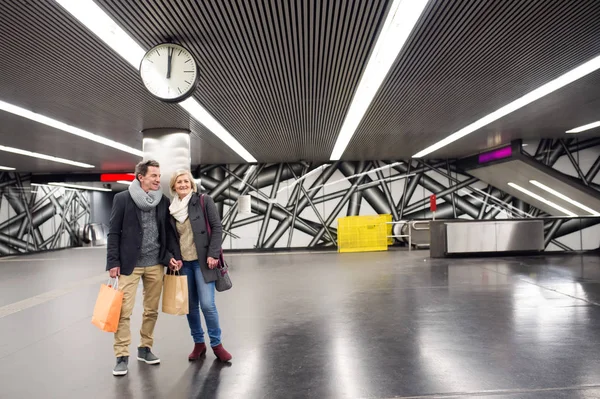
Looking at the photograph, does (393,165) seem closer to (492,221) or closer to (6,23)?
(492,221)

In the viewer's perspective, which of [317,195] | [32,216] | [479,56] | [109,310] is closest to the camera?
[109,310]

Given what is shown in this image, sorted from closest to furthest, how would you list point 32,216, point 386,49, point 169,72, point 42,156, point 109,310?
1. point 109,310
2. point 169,72
3. point 386,49
4. point 42,156
5. point 32,216

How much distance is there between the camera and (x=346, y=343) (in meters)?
4.49

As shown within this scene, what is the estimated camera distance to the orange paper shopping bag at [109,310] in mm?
3676

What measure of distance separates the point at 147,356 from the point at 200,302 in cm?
72

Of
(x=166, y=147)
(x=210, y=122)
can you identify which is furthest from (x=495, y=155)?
(x=166, y=147)

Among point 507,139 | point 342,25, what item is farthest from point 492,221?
point 342,25

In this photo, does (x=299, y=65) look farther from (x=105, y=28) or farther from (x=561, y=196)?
(x=561, y=196)

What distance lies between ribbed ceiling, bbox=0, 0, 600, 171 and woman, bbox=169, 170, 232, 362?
6.63 ft

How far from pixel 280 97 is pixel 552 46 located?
4.26 metres

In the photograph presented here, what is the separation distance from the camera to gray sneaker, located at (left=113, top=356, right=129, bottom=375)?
3738 millimetres

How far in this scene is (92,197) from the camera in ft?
84.0

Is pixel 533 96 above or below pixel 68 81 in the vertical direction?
above

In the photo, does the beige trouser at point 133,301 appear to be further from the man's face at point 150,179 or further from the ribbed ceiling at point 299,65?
the ribbed ceiling at point 299,65
